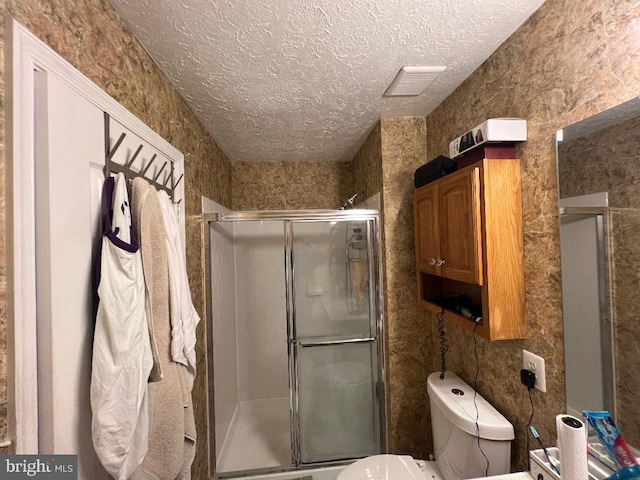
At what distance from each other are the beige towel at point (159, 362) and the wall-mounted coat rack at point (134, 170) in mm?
83

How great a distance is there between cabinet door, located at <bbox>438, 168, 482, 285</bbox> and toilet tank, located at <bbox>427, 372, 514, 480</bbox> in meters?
0.58

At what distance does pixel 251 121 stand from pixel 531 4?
1416 mm

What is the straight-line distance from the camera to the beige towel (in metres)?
0.84

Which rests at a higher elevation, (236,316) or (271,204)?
(271,204)

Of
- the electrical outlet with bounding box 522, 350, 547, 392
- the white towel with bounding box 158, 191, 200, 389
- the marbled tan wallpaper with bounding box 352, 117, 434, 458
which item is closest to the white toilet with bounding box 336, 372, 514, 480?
the electrical outlet with bounding box 522, 350, 547, 392

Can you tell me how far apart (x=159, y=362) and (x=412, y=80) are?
1.60 meters

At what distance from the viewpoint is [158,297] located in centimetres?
89

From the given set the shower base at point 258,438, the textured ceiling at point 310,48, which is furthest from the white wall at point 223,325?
the textured ceiling at point 310,48

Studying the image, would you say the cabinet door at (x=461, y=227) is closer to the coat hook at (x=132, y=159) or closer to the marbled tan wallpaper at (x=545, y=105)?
the marbled tan wallpaper at (x=545, y=105)

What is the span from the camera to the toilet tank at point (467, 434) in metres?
1.09

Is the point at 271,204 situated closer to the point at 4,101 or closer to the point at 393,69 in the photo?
the point at 393,69

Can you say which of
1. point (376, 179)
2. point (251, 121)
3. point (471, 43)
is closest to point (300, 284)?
point (376, 179)

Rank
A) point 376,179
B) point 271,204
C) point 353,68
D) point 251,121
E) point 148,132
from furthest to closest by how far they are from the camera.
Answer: point 271,204 → point 376,179 → point 251,121 → point 353,68 → point 148,132

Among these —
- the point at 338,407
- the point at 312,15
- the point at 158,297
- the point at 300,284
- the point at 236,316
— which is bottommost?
the point at 338,407
